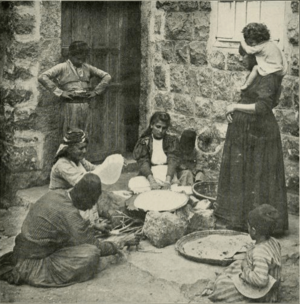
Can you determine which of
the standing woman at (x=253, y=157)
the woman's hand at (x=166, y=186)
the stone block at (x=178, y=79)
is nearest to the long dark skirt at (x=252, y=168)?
the standing woman at (x=253, y=157)

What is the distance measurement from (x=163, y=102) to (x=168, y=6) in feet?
3.95

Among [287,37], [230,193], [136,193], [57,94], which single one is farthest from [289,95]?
[57,94]

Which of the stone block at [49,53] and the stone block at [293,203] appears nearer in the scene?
the stone block at [293,203]

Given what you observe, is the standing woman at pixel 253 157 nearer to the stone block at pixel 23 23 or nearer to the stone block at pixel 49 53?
the stone block at pixel 49 53

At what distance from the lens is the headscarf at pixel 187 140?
767 centimetres

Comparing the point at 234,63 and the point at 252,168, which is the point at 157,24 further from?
the point at 252,168

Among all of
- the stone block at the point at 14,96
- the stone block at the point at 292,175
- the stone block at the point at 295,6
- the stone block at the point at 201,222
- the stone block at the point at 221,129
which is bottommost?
the stone block at the point at 201,222

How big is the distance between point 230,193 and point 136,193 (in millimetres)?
1154

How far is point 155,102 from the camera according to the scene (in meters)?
8.29

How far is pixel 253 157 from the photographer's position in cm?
607

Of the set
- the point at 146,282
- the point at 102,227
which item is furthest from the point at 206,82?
the point at 146,282

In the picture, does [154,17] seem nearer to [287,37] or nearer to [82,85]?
[82,85]

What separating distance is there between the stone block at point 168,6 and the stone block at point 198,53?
1.63ft

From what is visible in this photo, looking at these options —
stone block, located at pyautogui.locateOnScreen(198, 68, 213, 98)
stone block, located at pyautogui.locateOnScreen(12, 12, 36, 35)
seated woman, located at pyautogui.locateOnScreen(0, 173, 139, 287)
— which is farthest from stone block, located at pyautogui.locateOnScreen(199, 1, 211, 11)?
seated woman, located at pyautogui.locateOnScreen(0, 173, 139, 287)
